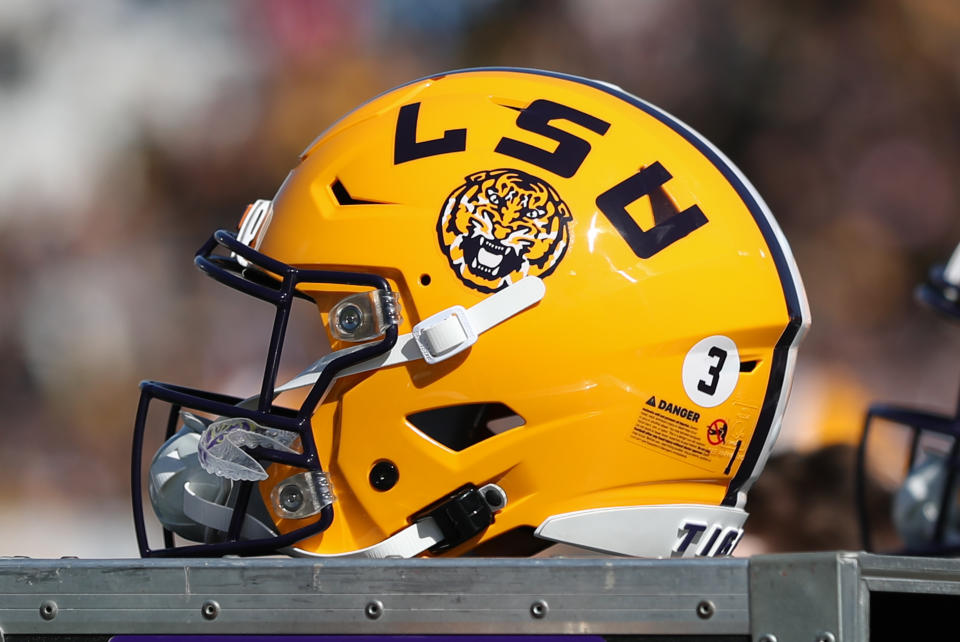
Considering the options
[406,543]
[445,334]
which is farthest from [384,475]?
[445,334]

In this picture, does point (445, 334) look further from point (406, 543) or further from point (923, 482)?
point (923, 482)

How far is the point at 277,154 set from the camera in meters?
4.36

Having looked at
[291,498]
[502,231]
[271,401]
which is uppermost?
A: [502,231]

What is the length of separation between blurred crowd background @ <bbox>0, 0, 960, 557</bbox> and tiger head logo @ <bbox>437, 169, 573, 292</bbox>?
2.78m

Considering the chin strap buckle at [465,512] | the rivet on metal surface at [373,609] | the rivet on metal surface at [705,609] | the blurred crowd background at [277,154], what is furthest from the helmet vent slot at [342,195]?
the blurred crowd background at [277,154]

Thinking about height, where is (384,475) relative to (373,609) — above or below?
above

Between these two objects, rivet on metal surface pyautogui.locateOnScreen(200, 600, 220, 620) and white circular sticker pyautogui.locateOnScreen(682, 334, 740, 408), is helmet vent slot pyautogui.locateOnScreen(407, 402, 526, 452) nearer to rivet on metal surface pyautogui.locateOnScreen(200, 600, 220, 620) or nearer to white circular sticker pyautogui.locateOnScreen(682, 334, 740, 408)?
white circular sticker pyautogui.locateOnScreen(682, 334, 740, 408)

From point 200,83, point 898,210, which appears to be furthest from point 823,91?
point 200,83

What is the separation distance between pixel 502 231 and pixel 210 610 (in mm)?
537

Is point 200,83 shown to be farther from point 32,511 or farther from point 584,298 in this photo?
point 584,298

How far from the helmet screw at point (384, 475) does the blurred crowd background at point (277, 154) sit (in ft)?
9.21

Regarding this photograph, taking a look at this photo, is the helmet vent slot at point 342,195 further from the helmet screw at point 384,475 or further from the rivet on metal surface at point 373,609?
the rivet on metal surface at point 373,609

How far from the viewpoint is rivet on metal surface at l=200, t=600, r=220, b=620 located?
104 cm

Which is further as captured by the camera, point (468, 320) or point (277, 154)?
point (277, 154)
